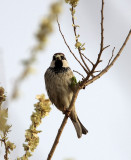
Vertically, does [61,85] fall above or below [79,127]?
above

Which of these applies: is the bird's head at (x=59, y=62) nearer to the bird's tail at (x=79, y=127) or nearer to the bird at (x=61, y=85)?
the bird at (x=61, y=85)

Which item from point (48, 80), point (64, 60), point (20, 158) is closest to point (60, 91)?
point (48, 80)

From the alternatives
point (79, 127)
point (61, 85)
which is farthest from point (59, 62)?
point (79, 127)

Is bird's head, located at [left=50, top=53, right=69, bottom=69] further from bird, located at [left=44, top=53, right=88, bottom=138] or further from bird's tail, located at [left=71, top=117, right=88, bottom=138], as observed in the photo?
bird's tail, located at [left=71, top=117, right=88, bottom=138]

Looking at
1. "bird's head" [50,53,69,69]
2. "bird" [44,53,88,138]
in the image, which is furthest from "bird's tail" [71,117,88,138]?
"bird's head" [50,53,69,69]

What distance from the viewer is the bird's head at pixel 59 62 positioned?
431 centimetres

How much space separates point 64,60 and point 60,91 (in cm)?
75

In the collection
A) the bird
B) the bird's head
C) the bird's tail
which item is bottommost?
the bird's tail

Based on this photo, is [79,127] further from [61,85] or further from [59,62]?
[59,62]

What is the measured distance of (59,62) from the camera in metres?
4.38

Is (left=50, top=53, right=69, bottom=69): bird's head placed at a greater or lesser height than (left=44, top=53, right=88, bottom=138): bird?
greater

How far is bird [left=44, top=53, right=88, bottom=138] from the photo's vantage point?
3.89 metres

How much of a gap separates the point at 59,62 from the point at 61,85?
2.00 feet

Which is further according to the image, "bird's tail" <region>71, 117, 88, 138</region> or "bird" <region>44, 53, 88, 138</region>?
"bird's tail" <region>71, 117, 88, 138</region>
